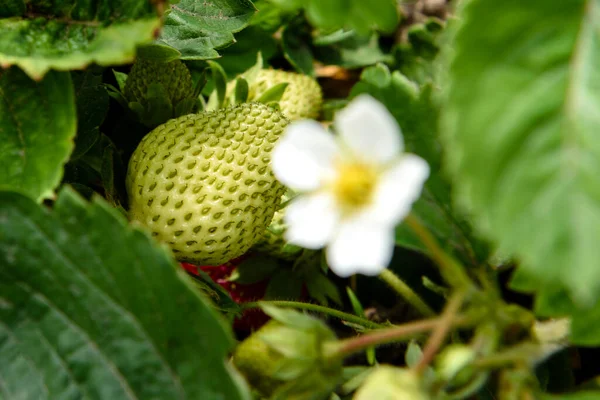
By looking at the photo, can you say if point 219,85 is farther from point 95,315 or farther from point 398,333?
point 398,333

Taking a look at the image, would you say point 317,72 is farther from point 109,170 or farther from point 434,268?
point 109,170

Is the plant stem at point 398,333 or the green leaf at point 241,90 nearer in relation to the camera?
the plant stem at point 398,333

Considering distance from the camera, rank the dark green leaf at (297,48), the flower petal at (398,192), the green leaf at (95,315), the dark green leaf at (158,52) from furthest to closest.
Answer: the dark green leaf at (297,48)
the dark green leaf at (158,52)
the green leaf at (95,315)
the flower petal at (398,192)

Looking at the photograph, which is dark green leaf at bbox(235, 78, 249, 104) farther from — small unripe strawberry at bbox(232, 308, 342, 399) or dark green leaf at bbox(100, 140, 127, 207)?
small unripe strawberry at bbox(232, 308, 342, 399)

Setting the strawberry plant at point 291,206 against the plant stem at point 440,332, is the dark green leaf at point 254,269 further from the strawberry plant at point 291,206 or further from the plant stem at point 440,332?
the plant stem at point 440,332

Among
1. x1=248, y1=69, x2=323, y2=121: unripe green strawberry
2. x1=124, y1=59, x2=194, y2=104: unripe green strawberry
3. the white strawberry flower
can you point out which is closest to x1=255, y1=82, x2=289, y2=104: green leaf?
x1=248, y1=69, x2=323, y2=121: unripe green strawberry

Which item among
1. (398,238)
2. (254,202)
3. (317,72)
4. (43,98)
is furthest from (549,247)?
(317,72)

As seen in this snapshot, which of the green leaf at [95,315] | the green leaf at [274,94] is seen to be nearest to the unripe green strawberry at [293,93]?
the green leaf at [274,94]
